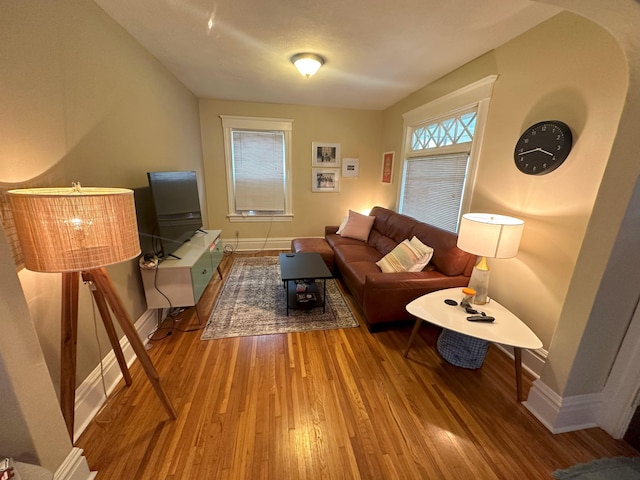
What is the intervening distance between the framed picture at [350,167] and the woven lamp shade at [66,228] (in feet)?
12.4

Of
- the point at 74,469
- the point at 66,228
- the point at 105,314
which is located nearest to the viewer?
the point at 66,228

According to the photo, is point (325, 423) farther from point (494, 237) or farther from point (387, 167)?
point (387, 167)

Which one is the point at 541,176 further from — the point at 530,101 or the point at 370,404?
the point at 370,404

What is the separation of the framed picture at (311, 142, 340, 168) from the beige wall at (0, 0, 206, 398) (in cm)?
246

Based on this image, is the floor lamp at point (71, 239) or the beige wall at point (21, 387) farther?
the floor lamp at point (71, 239)

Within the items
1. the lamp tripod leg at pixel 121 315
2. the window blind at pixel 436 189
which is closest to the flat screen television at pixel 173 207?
the lamp tripod leg at pixel 121 315

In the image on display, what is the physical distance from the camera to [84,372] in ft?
4.85

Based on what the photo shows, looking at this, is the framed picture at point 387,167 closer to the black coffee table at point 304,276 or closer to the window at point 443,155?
the window at point 443,155

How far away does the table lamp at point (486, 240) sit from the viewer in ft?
5.35

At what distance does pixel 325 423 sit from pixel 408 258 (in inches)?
65.9

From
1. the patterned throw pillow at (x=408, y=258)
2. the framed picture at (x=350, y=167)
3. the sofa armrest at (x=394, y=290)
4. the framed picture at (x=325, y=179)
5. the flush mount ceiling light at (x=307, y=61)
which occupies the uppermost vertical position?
the flush mount ceiling light at (x=307, y=61)

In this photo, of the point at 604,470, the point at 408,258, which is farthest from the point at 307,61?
the point at 604,470

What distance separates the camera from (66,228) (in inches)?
37.9

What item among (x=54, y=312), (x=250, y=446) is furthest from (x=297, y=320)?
(x=54, y=312)
